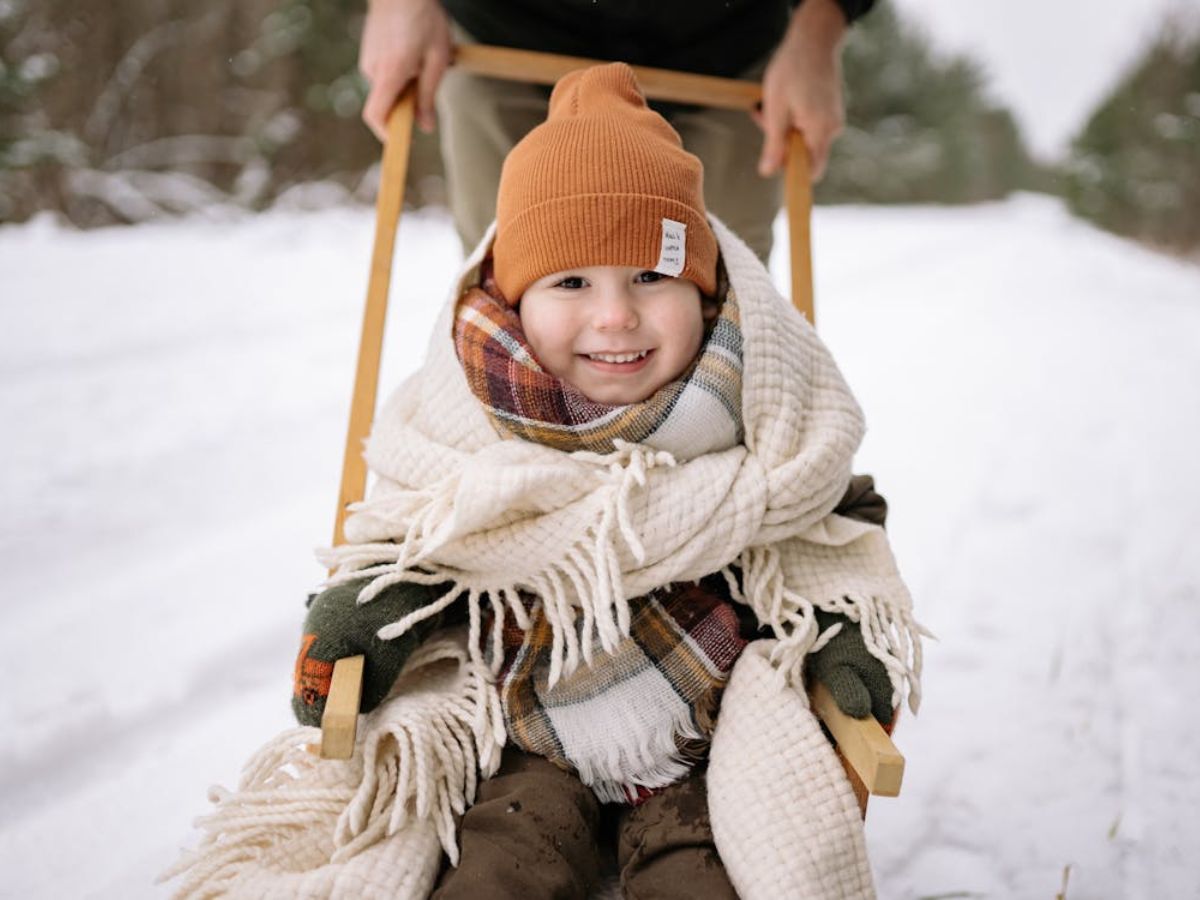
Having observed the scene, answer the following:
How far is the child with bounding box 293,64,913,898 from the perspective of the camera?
3.26ft

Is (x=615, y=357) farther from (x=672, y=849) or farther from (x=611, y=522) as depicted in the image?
(x=672, y=849)

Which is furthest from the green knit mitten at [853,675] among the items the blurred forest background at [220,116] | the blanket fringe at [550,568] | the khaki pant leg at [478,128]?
the blurred forest background at [220,116]

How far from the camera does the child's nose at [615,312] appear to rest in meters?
1.06

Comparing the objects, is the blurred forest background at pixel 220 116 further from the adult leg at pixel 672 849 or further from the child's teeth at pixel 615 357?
the adult leg at pixel 672 849

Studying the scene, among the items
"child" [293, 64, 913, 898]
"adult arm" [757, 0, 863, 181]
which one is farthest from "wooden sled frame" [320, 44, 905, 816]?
"child" [293, 64, 913, 898]

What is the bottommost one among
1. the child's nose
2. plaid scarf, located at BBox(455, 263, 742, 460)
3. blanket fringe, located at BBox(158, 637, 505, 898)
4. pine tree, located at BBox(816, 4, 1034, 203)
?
blanket fringe, located at BBox(158, 637, 505, 898)

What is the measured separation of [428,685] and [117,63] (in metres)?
5.34

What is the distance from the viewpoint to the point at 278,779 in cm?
103

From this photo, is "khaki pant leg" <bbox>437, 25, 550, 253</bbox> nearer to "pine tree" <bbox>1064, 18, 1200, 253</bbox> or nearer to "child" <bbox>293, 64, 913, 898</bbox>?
"child" <bbox>293, 64, 913, 898</bbox>

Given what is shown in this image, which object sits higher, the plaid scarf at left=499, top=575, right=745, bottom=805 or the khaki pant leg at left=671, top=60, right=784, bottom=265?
the khaki pant leg at left=671, top=60, right=784, bottom=265

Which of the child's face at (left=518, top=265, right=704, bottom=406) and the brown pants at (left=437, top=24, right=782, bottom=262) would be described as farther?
the brown pants at (left=437, top=24, right=782, bottom=262)

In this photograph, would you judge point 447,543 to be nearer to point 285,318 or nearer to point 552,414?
point 552,414

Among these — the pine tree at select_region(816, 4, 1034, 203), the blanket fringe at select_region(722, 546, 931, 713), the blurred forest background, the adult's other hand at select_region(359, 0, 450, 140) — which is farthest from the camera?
the pine tree at select_region(816, 4, 1034, 203)

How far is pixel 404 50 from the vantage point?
1.42 m
